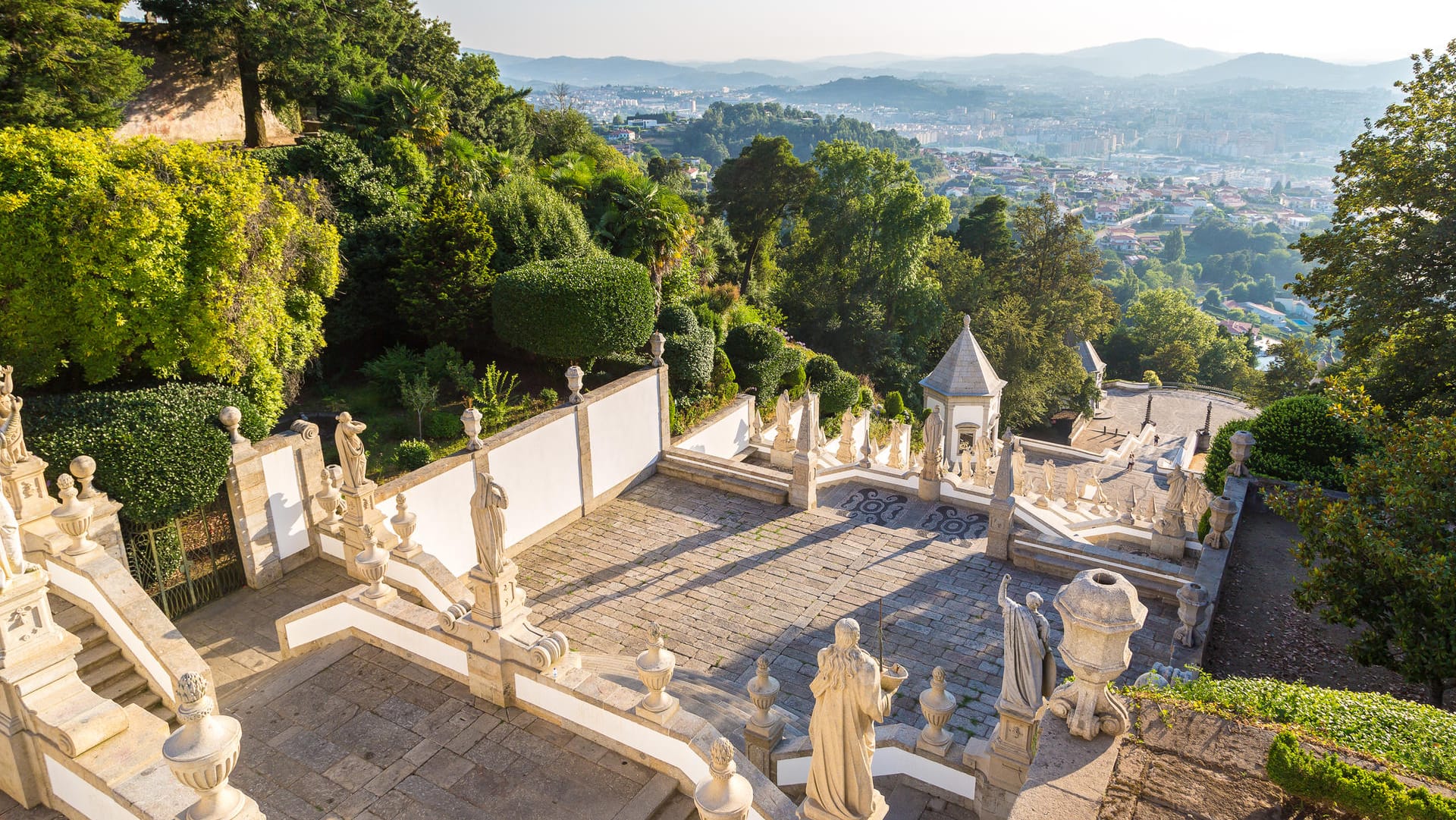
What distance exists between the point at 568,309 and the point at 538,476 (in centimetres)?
456

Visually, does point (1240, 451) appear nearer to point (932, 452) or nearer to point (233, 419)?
point (932, 452)

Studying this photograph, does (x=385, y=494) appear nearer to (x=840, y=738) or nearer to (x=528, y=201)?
(x=840, y=738)

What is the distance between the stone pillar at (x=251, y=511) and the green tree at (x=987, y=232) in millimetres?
41840

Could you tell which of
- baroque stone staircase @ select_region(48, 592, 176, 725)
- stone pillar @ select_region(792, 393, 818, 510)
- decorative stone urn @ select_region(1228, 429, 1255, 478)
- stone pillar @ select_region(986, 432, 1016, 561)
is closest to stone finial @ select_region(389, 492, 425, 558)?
baroque stone staircase @ select_region(48, 592, 176, 725)

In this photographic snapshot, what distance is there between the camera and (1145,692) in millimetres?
6961

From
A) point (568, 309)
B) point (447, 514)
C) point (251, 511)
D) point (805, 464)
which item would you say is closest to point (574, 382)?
point (447, 514)

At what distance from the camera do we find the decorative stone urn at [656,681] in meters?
7.30

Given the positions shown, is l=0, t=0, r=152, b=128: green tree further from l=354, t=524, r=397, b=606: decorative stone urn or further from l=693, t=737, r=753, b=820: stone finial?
l=693, t=737, r=753, b=820: stone finial

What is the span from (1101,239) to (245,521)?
15043cm

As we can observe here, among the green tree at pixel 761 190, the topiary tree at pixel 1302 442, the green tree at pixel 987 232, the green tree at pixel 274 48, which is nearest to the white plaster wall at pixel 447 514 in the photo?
Answer: the topiary tree at pixel 1302 442

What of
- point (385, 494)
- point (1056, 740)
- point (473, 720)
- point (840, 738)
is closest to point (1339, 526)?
point (1056, 740)

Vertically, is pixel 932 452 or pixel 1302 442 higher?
pixel 1302 442

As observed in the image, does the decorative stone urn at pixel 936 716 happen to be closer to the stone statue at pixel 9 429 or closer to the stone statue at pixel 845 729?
the stone statue at pixel 845 729

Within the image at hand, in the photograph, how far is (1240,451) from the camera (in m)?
15.4
